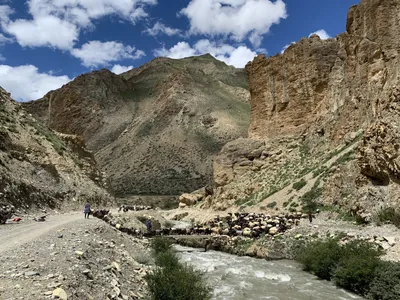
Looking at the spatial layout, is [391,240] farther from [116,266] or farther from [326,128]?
[326,128]

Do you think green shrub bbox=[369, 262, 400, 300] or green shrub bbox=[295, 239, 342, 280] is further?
green shrub bbox=[295, 239, 342, 280]

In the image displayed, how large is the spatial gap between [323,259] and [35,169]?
63.8 ft

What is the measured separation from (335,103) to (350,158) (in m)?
13.2

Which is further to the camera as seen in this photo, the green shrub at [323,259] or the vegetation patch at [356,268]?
the green shrub at [323,259]

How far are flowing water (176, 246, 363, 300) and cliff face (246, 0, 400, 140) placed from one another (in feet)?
39.1

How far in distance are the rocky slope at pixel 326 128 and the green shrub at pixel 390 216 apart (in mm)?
394

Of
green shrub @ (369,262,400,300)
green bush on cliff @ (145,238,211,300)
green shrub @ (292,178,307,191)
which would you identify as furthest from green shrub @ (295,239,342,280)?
green shrub @ (292,178,307,191)

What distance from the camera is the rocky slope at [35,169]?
20875mm

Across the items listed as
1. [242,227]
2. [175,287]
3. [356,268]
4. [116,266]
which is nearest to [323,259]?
[356,268]

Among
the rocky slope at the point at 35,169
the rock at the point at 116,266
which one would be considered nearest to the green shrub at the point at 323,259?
the rock at the point at 116,266

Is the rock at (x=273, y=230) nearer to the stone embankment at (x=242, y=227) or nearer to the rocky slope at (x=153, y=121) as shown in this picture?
the stone embankment at (x=242, y=227)

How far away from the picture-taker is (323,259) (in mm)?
14031

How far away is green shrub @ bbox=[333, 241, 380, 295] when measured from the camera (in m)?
11.7

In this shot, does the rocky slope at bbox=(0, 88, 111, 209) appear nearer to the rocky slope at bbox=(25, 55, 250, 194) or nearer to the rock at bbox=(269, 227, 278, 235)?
the rock at bbox=(269, 227, 278, 235)
